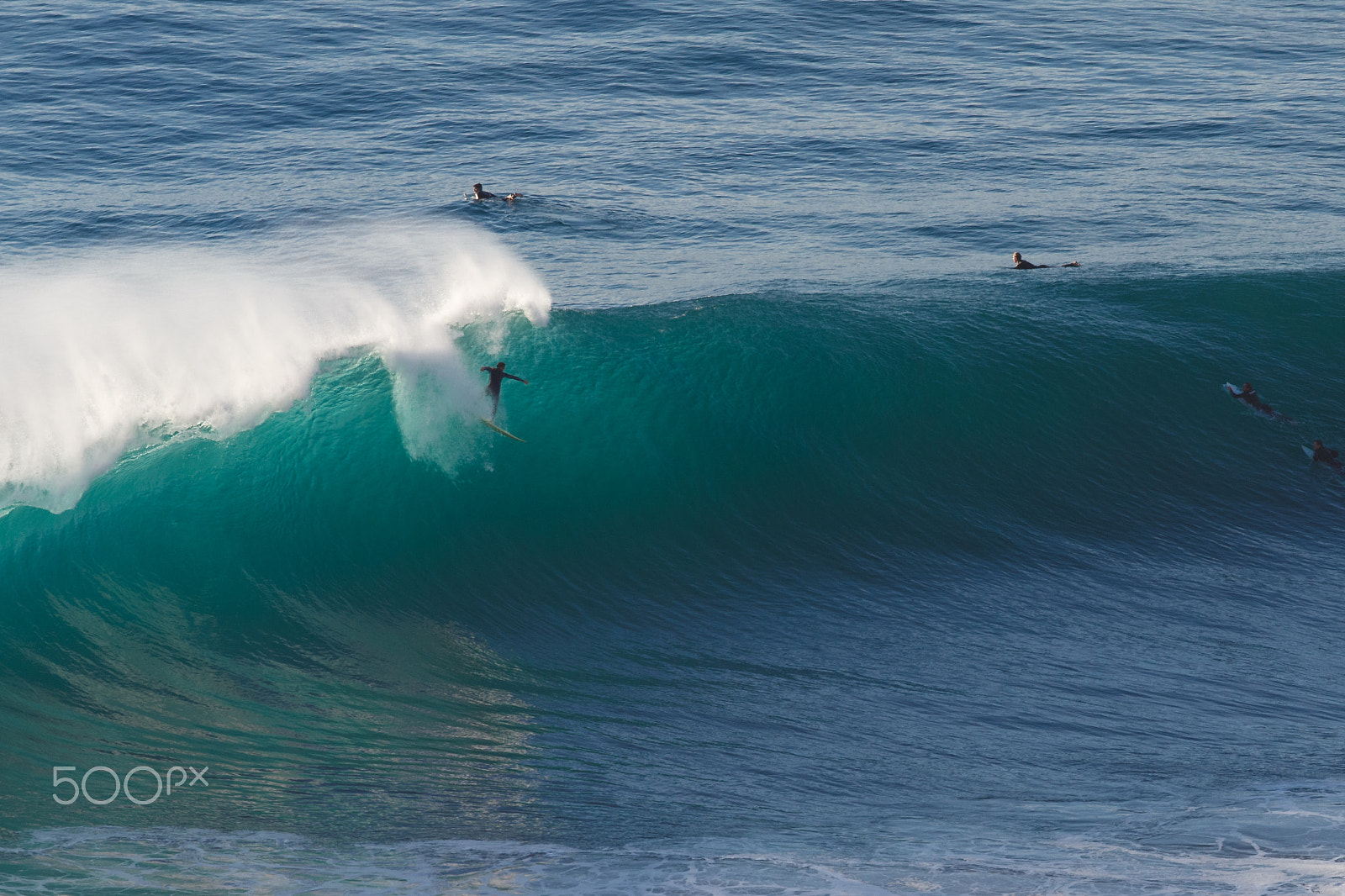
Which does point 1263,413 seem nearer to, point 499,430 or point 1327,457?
point 1327,457

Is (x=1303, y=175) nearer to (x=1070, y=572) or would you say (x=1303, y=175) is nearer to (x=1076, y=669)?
(x=1070, y=572)

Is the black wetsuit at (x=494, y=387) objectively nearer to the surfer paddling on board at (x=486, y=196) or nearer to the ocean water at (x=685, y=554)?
the ocean water at (x=685, y=554)

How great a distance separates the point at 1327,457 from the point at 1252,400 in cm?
112

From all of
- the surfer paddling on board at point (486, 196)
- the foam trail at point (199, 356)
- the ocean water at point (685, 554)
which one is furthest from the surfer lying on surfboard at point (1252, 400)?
the surfer paddling on board at point (486, 196)

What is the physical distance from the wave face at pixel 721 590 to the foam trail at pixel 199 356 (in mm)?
93

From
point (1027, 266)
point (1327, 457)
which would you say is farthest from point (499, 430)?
point (1327, 457)

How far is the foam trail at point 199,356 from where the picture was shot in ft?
32.4

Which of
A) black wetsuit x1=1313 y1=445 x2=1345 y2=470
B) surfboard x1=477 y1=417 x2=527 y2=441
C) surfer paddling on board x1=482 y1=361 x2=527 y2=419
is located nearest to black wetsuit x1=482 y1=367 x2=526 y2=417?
surfer paddling on board x1=482 y1=361 x2=527 y2=419

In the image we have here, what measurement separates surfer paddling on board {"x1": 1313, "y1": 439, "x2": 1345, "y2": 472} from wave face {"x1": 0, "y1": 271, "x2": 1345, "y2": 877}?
0.30m

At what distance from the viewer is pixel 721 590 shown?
973 cm

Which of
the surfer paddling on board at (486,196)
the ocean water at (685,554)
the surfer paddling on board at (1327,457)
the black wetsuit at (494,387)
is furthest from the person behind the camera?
the surfer paddling on board at (486,196)

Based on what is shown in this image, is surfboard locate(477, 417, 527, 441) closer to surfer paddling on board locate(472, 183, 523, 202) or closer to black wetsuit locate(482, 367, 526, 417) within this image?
black wetsuit locate(482, 367, 526, 417)

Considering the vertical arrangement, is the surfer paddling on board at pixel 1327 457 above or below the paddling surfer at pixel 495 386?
below

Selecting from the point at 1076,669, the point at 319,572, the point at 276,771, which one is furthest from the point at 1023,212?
the point at 276,771
